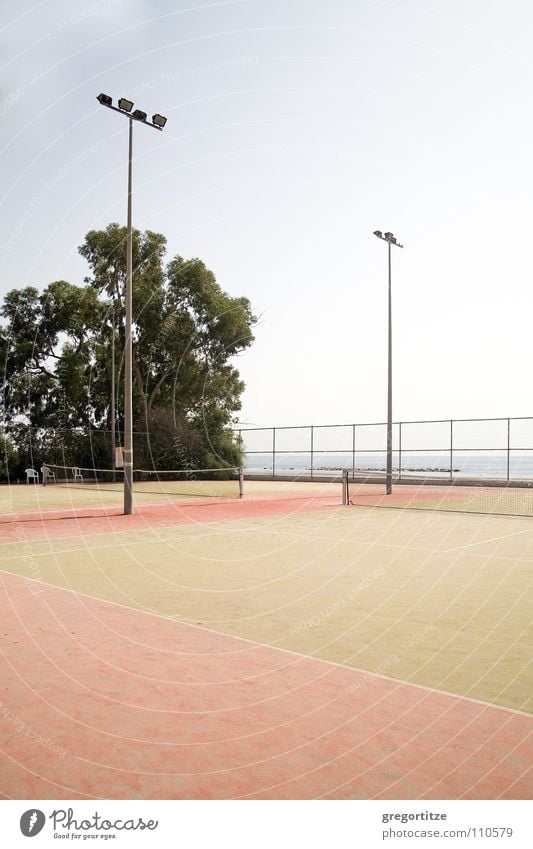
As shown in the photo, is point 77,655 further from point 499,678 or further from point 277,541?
point 277,541

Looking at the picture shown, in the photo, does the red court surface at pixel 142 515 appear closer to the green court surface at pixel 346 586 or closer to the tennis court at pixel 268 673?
the green court surface at pixel 346 586

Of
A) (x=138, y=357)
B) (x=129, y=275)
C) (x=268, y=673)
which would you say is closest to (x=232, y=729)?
(x=268, y=673)

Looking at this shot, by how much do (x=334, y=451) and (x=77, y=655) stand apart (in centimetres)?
2917

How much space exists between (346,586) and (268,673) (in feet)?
11.1

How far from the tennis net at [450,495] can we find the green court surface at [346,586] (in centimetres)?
517

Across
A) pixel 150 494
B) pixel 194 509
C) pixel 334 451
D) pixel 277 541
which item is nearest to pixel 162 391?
pixel 334 451

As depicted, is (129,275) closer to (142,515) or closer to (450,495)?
(142,515)

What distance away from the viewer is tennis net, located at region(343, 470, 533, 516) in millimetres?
19703

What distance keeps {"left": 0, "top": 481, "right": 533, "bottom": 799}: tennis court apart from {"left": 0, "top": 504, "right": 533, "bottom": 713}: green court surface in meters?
0.03

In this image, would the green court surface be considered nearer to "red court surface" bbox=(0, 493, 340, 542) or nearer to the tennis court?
the tennis court

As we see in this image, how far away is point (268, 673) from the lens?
5.02 meters

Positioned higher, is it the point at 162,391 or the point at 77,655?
the point at 162,391

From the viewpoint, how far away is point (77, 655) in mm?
5445

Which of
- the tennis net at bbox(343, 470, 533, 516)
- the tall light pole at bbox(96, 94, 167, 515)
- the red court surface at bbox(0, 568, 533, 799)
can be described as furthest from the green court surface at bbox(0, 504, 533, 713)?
the tennis net at bbox(343, 470, 533, 516)
